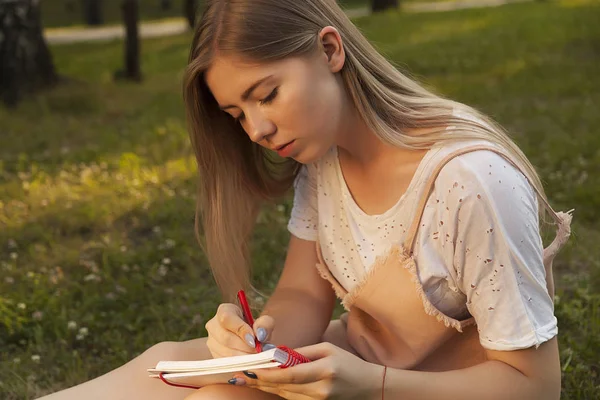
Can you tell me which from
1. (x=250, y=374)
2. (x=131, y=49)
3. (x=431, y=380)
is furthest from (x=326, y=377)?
(x=131, y=49)

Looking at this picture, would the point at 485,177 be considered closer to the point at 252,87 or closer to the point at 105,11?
the point at 252,87

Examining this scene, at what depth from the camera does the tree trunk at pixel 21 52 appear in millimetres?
7211

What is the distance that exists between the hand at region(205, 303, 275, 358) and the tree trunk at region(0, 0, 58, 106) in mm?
5692

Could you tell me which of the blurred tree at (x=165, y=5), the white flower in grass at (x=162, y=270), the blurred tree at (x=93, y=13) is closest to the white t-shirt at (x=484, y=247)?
the white flower in grass at (x=162, y=270)

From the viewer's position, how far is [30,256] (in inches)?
165

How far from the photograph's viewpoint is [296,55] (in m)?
2.05

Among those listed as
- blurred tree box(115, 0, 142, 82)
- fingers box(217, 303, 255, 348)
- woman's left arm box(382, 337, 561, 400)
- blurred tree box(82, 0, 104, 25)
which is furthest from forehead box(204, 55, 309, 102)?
blurred tree box(82, 0, 104, 25)

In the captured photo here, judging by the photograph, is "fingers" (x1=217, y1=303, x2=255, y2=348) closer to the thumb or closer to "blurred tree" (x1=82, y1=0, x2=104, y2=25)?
the thumb

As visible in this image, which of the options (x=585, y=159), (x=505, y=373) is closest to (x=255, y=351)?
(x=505, y=373)

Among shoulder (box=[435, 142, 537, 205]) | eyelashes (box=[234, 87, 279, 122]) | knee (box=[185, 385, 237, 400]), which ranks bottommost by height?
knee (box=[185, 385, 237, 400])

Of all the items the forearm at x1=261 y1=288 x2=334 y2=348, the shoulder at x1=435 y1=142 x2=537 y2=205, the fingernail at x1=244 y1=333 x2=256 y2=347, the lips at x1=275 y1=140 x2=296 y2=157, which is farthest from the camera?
the forearm at x1=261 y1=288 x2=334 y2=348

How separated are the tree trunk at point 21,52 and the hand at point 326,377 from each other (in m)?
5.99

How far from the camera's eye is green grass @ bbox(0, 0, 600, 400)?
133 inches

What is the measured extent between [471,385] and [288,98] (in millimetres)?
775
